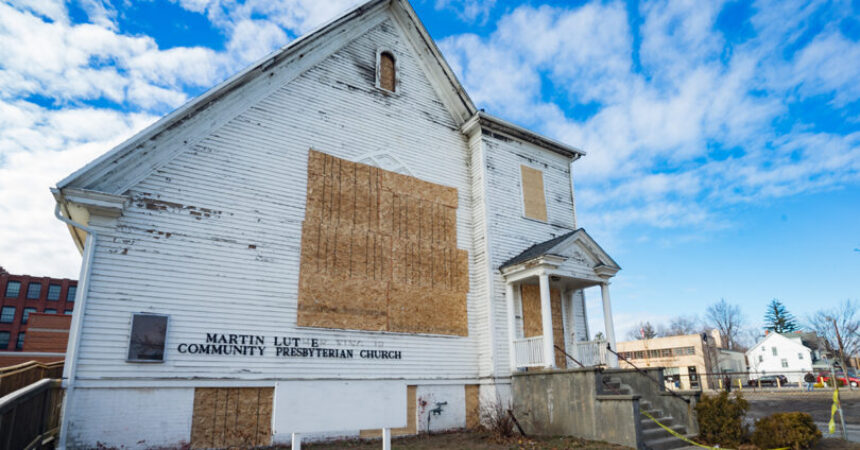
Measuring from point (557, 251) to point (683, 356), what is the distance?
175 feet

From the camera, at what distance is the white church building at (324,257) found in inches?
379

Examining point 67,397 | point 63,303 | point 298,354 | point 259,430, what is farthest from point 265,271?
point 63,303

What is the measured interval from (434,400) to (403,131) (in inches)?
296

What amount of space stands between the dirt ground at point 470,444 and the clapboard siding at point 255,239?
4.96 feet

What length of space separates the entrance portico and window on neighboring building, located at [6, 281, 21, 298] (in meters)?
71.1

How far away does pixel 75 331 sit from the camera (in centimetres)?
923

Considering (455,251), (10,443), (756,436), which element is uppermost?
(455,251)

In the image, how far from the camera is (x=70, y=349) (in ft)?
30.1

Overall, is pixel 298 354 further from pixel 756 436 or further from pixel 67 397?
pixel 756 436

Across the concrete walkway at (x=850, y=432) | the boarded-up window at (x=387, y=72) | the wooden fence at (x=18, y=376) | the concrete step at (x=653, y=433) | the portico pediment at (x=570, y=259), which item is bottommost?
the concrete walkway at (x=850, y=432)

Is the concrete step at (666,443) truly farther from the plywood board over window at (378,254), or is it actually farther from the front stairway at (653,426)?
the plywood board over window at (378,254)

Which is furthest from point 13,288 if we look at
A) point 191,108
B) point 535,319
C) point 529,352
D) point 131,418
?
point 529,352

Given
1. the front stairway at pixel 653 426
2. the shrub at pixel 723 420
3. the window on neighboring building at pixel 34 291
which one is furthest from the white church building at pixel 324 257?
the window on neighboring building at pixel 34 291

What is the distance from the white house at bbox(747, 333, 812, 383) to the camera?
63.6 meters
